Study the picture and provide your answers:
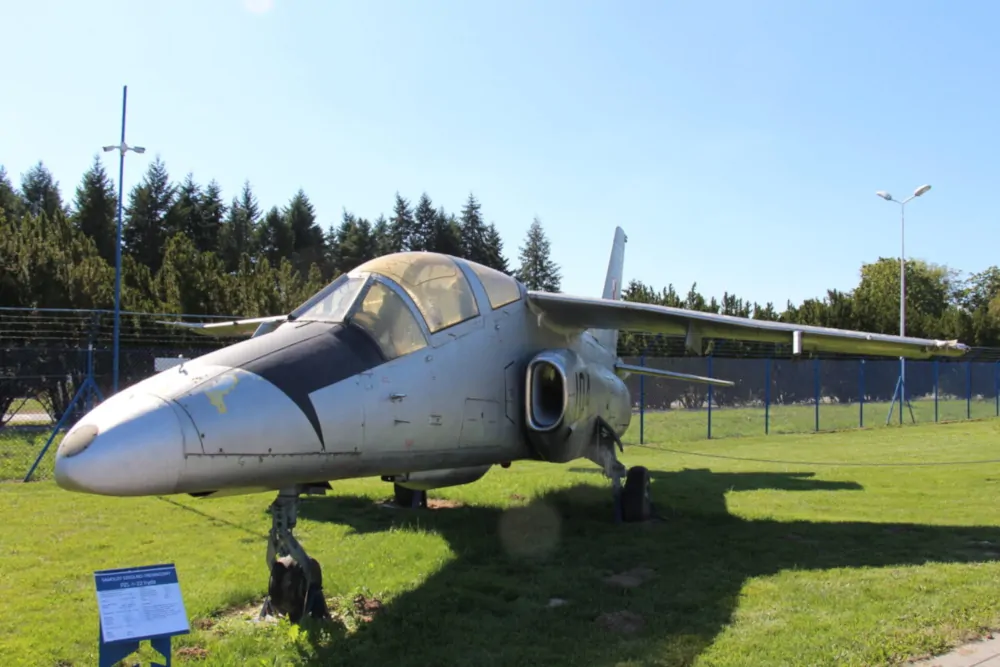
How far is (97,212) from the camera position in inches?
2057

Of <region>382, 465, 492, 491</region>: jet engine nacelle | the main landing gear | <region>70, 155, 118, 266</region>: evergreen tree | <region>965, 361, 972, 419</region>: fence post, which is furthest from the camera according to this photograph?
<region>70, 155, 118, 266</region>: evergreen tree

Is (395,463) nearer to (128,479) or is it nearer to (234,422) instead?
(234,422)

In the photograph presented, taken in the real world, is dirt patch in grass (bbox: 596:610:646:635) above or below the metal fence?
below

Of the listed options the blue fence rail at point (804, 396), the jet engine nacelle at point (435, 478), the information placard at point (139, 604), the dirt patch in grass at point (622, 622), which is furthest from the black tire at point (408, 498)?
the blue fence rail at point (804, 396)

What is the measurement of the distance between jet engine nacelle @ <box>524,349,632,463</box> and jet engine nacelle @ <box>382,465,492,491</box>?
2.38ft

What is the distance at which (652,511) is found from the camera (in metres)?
10.2

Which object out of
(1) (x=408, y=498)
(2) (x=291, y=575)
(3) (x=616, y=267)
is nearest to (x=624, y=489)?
(1) (x=408, y=498)

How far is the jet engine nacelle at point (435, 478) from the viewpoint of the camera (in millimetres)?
7428

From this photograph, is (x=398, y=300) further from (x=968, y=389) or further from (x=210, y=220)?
(x=210, y=220)

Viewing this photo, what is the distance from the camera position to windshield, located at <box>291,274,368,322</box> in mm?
6156

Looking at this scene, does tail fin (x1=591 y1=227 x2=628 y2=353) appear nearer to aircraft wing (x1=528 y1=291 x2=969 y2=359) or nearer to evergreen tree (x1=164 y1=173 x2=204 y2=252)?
aircraft wing (x1=528 y1=291 x2=969 y2=359)

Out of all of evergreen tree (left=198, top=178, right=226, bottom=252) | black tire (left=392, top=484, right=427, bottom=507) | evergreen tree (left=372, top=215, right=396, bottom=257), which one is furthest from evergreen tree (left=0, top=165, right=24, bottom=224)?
black tire (left=392, top=484, right=427, bottom=507)

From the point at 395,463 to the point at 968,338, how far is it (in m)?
50.4

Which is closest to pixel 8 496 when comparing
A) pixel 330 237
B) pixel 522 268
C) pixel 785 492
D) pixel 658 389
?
pixel 785 492
